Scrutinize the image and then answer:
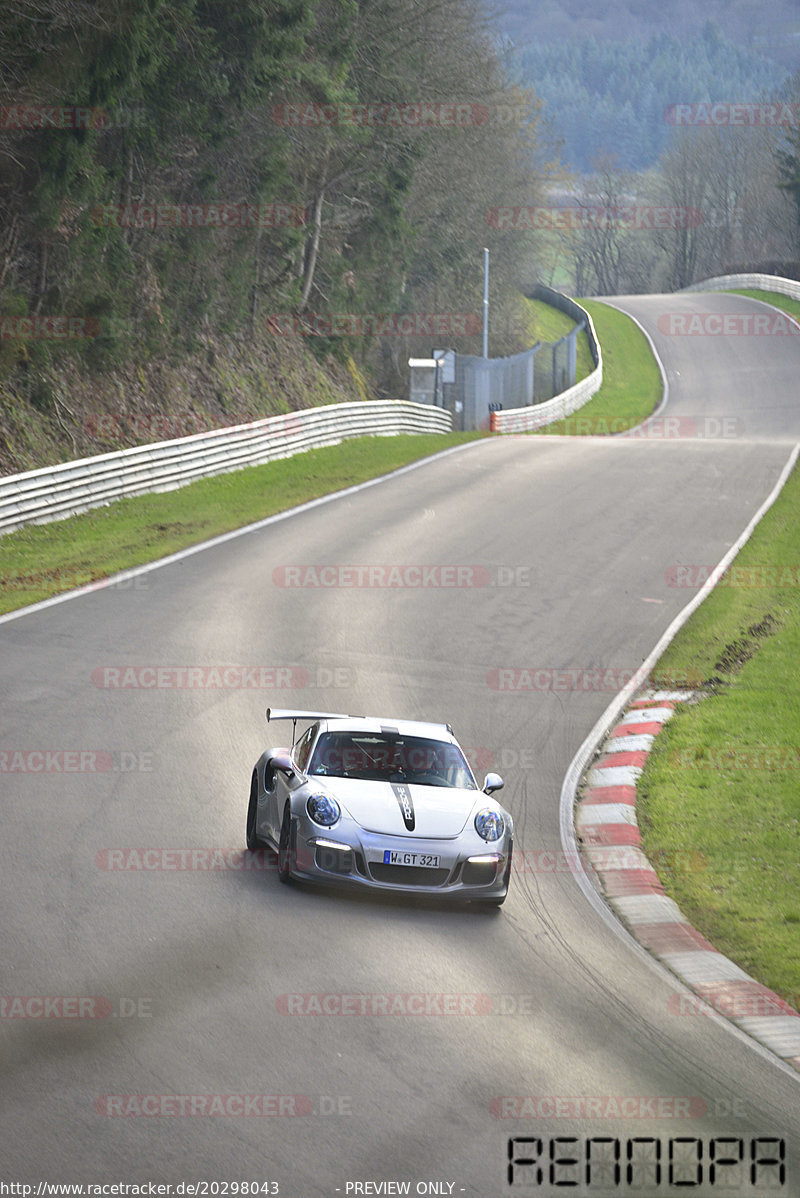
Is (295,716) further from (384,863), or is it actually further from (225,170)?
(225,170)

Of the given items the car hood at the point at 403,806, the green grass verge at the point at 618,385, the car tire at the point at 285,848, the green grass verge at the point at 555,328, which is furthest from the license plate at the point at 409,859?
the green grass verge at the point at 555,328

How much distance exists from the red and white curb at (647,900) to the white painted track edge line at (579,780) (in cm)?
7

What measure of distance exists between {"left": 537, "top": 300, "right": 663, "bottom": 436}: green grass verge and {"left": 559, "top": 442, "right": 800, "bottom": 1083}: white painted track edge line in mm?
29651

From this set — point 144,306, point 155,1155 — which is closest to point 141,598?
point 155,1155

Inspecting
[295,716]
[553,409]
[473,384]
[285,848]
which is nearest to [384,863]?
[285,848]

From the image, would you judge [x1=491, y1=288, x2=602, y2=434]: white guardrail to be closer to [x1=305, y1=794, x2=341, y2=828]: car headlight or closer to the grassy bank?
→ the grassy bank

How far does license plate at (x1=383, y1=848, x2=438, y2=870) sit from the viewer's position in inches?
371

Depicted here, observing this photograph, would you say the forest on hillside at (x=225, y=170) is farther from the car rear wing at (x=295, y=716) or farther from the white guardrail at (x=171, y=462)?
the car rear wing at (x=295, y=716)

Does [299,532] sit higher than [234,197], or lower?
lower

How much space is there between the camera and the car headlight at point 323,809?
31.3 feet

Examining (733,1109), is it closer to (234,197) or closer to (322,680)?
(322,680)

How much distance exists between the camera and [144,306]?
3431 centimetres

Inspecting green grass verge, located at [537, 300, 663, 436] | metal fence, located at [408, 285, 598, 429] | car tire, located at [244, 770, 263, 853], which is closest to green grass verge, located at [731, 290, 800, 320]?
green grass verge, located at [537, 300, 663, 436]

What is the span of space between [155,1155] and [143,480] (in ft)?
73.7
